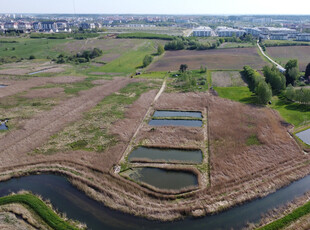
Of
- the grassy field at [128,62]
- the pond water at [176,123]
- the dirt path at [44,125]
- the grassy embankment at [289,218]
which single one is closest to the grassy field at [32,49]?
the grassy field at [128,62]

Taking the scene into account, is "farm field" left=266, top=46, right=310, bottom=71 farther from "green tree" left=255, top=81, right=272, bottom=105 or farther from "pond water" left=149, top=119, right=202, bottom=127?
"pond water" left=149, top=119, right=202, bottom=127

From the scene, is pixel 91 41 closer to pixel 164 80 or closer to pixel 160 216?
pixel 164 80

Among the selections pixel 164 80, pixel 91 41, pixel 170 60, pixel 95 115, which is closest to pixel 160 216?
pixel 95 115

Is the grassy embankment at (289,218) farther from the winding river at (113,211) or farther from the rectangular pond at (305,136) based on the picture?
the rectangular pond at (305,136)

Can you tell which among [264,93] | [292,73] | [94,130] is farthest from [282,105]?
[94,130]

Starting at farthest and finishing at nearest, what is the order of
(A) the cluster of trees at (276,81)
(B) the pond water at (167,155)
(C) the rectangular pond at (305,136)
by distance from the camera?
(A) the cluster of trees at (276,81), (C) the rectangular pond at (305,136), (B) the pond water at (167,155)

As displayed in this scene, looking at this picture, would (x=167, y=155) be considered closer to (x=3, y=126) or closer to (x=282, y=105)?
(x=282, y=105)
